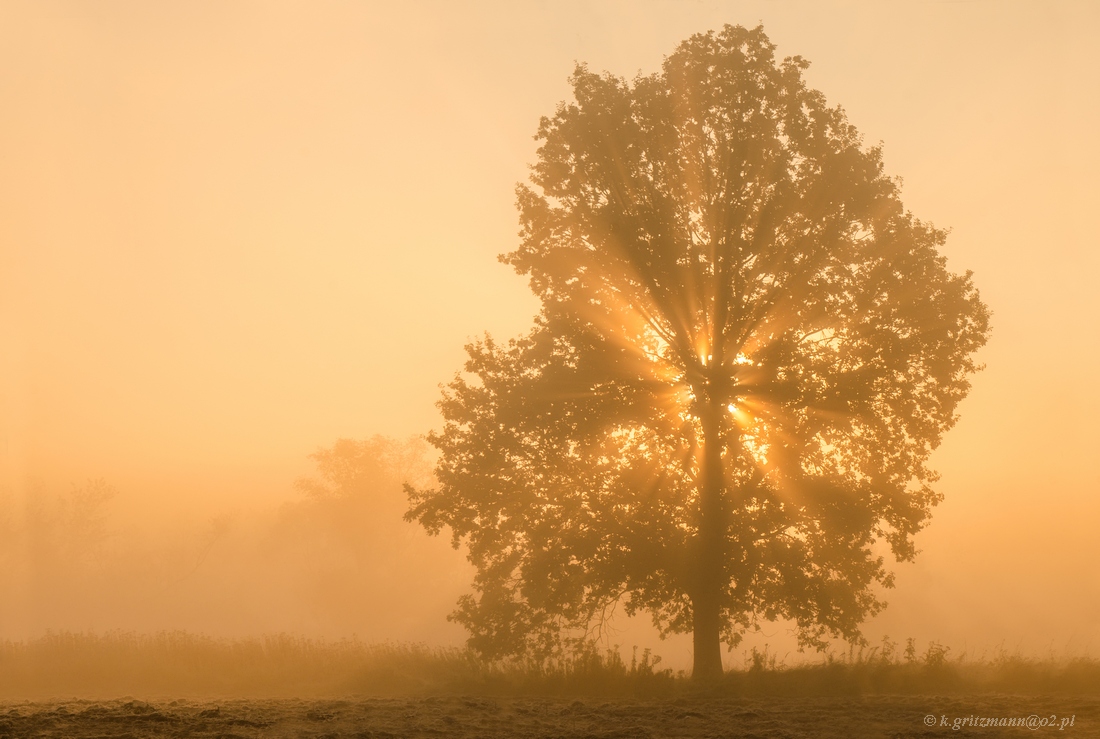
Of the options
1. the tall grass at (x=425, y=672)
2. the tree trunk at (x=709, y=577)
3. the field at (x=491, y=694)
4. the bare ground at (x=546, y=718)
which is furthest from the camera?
the tree trunk at (x=709, y=577)

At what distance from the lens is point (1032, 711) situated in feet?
34.1

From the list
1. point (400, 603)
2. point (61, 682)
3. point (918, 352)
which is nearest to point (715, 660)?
point (918, 352)

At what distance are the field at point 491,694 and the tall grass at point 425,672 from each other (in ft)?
0.16

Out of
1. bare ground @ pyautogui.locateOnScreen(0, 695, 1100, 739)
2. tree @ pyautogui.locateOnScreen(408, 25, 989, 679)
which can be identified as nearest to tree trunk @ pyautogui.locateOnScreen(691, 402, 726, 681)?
tree @ pyautogui.locateOnScreen(408, 25, 989, 679)

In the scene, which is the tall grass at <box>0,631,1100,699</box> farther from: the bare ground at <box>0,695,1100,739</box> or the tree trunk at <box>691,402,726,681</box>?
the bare ground at <box>0,695,1100,739</box>

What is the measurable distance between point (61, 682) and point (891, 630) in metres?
78.2

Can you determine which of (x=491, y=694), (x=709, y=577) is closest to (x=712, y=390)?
(x=709, y=577)

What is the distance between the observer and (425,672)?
59.6ft

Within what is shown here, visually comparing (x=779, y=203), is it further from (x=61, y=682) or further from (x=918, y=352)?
(x=61, y=682)

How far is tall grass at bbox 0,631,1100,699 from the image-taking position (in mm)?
14477

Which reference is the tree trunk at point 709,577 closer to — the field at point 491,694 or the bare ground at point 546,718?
→ the field at point 491,694

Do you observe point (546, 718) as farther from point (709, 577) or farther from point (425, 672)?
point (425, 672)

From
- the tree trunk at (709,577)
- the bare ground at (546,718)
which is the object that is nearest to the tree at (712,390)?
the tree trunk at (709,577)

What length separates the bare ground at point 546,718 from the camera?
825 centimetres
